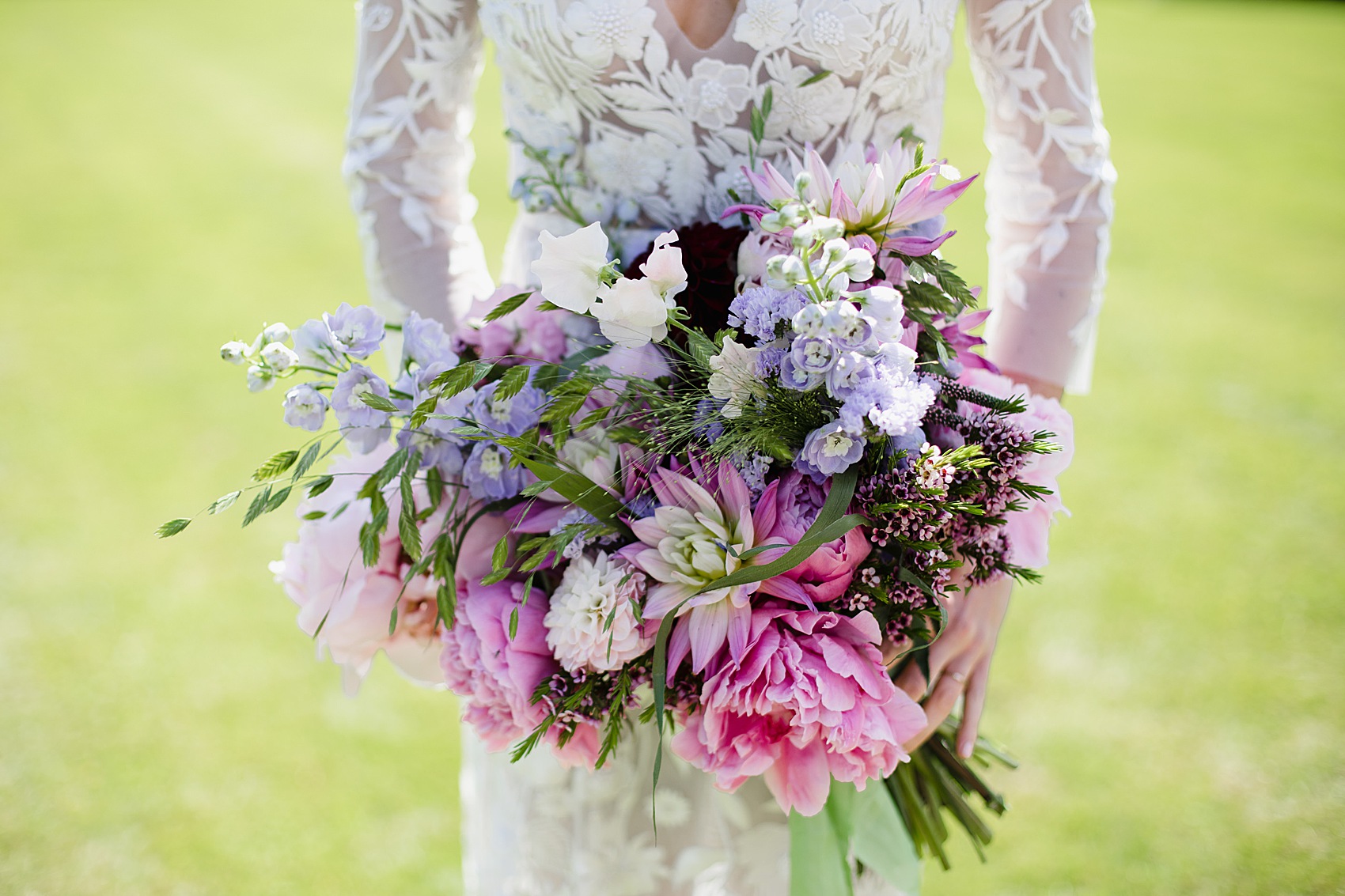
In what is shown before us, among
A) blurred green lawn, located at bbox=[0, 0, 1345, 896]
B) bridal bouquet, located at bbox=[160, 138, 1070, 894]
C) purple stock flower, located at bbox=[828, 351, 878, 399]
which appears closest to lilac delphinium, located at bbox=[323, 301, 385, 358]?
bridal bouquet, located at bbox=[160, 138, 1070, 894]

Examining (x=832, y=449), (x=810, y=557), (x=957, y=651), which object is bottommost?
(x=957, y=651)

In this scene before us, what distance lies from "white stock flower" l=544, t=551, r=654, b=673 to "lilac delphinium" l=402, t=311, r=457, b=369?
9.6 inches

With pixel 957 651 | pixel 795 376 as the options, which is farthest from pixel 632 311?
pixel 957 651

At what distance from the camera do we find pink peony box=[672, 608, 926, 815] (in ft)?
2.94

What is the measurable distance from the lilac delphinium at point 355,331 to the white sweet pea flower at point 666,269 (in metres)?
0.27

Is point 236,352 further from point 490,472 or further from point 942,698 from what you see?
point 942,698

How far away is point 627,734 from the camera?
122 cm

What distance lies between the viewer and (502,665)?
0.98 m

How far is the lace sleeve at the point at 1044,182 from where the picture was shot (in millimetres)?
1189

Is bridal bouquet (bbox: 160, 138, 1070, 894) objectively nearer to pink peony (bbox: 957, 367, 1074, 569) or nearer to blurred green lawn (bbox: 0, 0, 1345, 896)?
pink peony (bbox: 957, 367, 1074, 569)

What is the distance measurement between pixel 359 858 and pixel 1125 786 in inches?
76.8

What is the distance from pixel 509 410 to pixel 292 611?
7.88 ft

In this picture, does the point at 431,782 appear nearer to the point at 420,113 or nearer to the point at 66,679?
the point at 66,679

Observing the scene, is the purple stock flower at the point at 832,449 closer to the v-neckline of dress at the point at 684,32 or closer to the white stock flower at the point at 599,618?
the white stock flower at the point at 599,618
